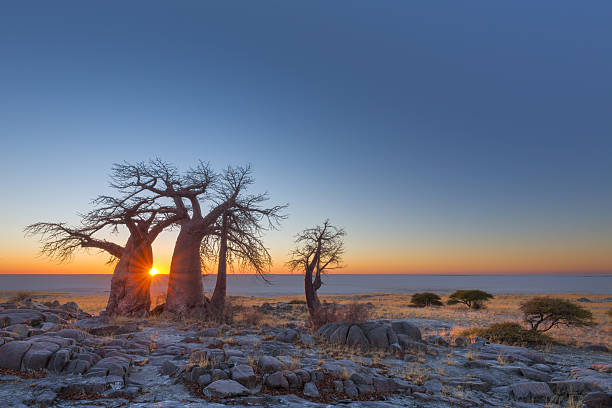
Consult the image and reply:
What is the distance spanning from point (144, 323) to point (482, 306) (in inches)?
1204

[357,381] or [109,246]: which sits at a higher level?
[109,246]

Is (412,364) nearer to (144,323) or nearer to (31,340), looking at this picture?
(31,340)

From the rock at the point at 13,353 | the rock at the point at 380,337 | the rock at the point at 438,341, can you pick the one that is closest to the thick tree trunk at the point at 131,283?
the rock at the point at 13,353

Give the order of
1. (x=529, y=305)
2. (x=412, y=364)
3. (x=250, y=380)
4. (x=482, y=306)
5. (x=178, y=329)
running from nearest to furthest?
1. (x=250, y=380)
2. (x=412, y=364)
3. (x=178, y=329)
4. (x=529, y=305)
5. (x=482, y=306)

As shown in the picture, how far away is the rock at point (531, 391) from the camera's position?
7156mm

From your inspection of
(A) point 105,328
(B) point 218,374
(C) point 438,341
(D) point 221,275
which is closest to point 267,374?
(B) point 218,374

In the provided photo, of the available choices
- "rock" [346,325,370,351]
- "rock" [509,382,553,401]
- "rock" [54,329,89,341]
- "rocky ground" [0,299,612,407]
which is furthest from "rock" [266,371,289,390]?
"rock" [54,329,89,341]

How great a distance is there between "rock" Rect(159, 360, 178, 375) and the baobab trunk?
26.6 ft

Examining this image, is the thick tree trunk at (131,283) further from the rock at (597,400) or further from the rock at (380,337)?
the rock at (597,400)

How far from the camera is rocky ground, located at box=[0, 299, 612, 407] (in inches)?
238

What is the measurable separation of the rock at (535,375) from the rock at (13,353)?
11.5 m

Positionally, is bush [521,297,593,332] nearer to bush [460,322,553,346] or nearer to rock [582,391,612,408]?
bush [460,322,553,346]

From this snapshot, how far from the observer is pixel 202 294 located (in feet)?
52.4

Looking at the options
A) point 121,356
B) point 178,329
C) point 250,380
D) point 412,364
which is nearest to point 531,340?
point 412,364
